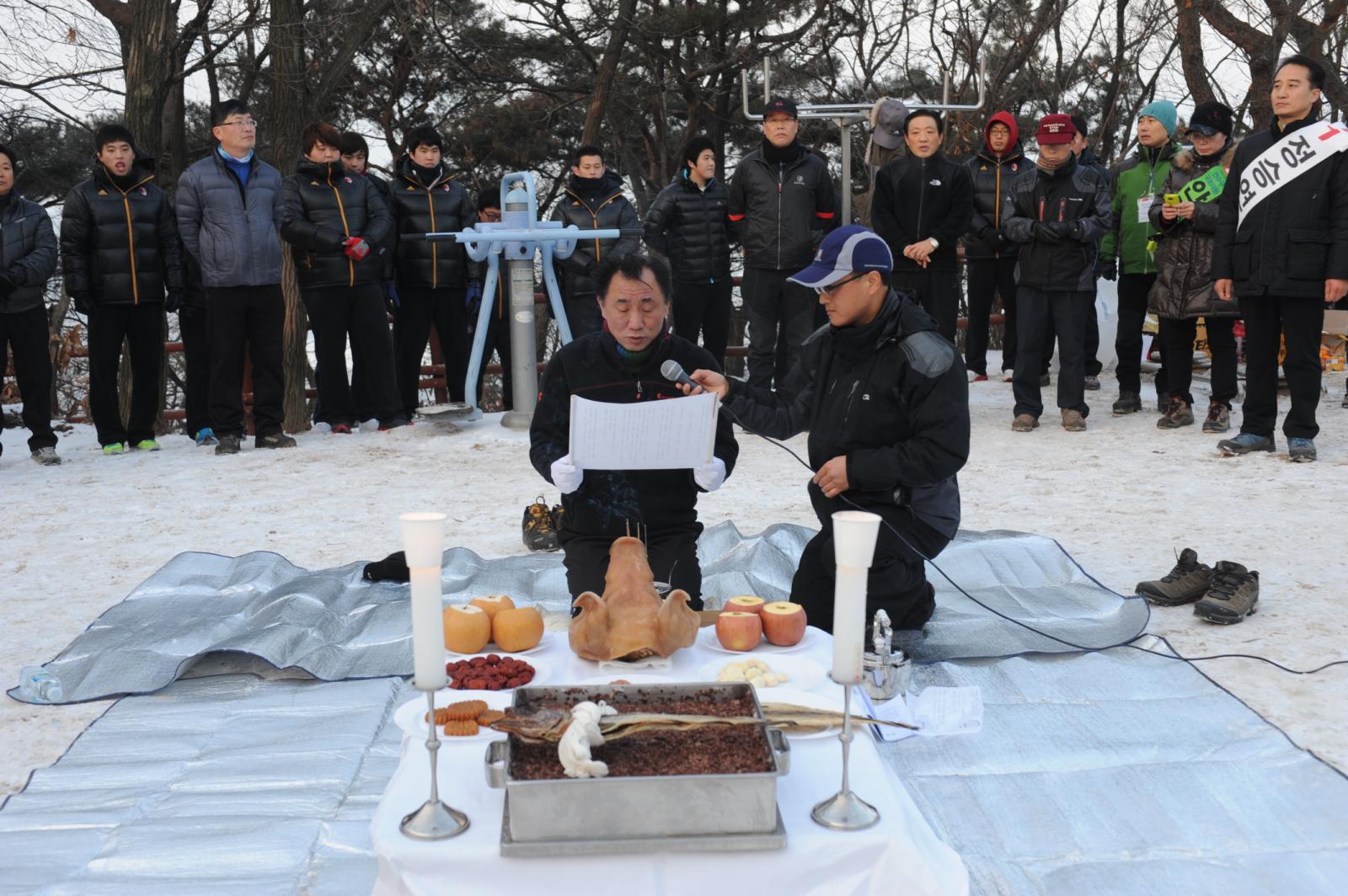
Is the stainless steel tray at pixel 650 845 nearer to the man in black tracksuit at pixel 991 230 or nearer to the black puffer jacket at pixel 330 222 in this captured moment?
the black puffer jacket at pixel 330 222

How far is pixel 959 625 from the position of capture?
12.8 ft

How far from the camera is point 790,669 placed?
2.54 meters

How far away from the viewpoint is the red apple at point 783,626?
2.66 meters

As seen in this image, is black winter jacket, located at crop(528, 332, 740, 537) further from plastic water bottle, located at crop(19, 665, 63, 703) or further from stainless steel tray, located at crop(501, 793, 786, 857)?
stainless steel tray, located at crop(501, 793, 786, 857)

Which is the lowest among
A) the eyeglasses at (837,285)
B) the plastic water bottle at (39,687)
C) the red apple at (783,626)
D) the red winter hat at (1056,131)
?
the plastic water bottle at (39,687)

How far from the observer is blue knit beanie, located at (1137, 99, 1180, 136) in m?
7.59

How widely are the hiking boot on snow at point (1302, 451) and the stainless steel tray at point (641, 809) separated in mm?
5311

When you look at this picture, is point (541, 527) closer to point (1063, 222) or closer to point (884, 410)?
point (884, 410)

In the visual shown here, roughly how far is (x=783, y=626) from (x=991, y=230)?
6.22 meters

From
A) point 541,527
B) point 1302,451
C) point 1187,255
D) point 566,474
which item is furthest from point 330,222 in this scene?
point 1302,451

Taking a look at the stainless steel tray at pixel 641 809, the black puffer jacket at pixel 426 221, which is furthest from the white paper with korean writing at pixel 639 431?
the black puffer jacket at pixel 426 221

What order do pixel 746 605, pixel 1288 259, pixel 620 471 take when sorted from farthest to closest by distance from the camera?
1. pixel 1288 259
2. pixel 620 471
3. pixel 746 605

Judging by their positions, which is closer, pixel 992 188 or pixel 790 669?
pixel 790 669

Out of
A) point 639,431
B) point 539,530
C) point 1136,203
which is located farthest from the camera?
point 1136,203
